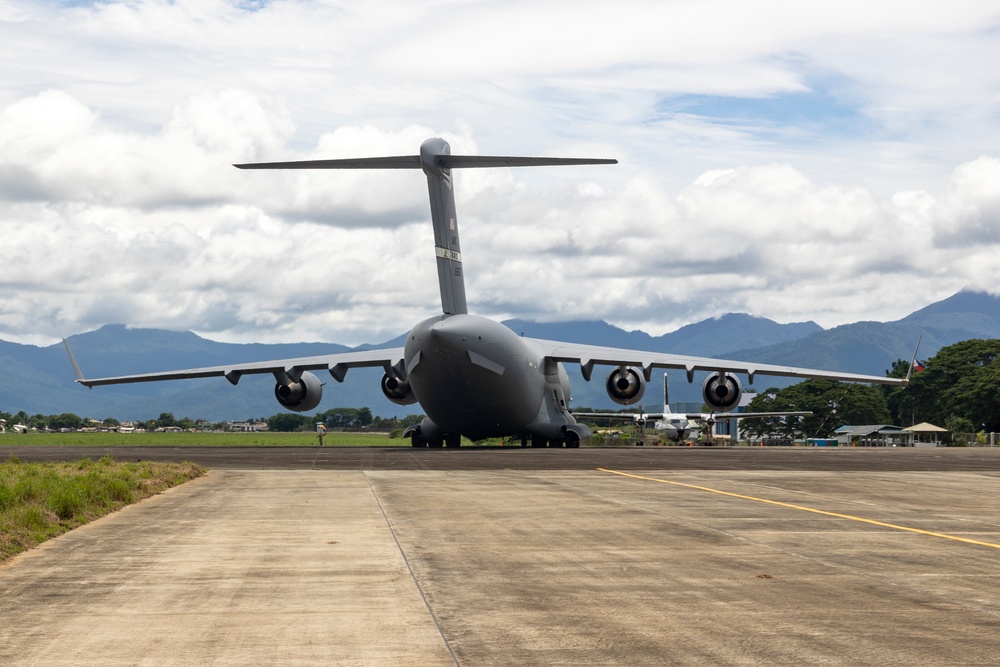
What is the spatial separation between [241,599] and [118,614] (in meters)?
1.00

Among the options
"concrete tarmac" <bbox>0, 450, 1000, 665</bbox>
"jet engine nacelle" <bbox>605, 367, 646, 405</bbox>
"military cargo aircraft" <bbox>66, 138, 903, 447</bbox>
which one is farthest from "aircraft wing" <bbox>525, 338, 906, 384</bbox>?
"concrete tarmac" <bbox>0, 450, 1000, 665</bbox>

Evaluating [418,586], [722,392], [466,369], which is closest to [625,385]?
[722,392]

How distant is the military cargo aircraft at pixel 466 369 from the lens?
45.2 metres

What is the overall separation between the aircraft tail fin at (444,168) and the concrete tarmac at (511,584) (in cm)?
2428

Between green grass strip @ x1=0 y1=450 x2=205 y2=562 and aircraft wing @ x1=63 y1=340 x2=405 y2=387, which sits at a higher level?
aircraft wing @ x1=63 y1=340 x2=405 y2=387

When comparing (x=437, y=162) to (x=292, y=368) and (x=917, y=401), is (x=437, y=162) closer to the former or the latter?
(x=292, y=368)

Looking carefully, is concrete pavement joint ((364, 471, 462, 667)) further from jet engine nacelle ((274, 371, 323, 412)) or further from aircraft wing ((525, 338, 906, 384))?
jet engine nacelle ((274, 371, 323, 412))

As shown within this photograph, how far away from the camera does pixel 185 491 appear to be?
21.4m

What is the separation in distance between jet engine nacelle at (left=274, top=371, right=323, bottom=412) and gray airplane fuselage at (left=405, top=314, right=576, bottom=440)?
4.60 m

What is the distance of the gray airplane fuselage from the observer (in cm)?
4566

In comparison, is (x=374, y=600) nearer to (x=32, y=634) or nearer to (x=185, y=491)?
(x=32, y=634)

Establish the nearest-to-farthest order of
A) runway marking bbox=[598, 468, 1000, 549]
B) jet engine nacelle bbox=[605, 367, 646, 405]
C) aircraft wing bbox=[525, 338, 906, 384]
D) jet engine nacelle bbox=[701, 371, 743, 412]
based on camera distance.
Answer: runway marking bbox=[598, 468, 1000, 549] → aircraft wing bbox=[525, 338, 906, 384] → jet engine nacelle bbox=[701, 371, 743, 412] → jet engine nacelle bbox=[605, 367, 646, 405]

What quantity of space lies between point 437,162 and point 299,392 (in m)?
12.6

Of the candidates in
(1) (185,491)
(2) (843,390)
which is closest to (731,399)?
(1) (185,491)
